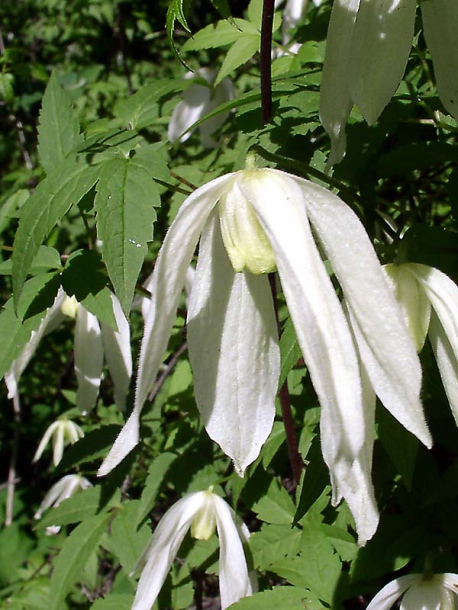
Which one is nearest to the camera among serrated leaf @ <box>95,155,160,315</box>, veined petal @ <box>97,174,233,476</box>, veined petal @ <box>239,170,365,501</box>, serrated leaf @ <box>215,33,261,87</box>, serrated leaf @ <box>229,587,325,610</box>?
veined petal @ <box>239,170,365,501</box>

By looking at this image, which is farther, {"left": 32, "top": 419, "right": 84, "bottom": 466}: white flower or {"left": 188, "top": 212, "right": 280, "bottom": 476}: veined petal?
{"left": 32, "top": 419, "right": 84, "bottom": 466}: white flower

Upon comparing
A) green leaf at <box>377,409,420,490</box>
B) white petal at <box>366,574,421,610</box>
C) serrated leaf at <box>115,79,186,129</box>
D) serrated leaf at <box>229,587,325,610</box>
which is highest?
serrated leaf at <box>115,79,186,129</box>

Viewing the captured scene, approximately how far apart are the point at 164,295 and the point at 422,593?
627 mm

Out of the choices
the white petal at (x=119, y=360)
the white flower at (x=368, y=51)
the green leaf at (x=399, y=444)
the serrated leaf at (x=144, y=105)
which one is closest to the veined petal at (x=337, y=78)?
the white flower at (x=368, y=51)

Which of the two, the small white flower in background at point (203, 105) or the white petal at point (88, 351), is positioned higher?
the small white flower in background at point (203, 105)

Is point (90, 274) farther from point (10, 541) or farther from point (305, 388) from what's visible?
point (10, 541)

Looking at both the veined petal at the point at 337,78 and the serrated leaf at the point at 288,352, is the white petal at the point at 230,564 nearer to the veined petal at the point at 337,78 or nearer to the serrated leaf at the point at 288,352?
the serrated leaf at the point at 288,352

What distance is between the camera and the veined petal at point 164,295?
724 millimetres

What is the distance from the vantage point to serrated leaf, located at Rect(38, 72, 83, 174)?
1312mm

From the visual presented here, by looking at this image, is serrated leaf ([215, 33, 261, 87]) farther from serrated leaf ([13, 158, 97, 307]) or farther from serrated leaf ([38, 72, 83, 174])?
serrated leaf ([13, 158, 97, 307])

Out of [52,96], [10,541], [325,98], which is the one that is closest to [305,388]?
[325,98]

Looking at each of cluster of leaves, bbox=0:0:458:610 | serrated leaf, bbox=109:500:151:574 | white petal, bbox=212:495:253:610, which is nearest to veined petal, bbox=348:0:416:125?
cluster of leaves, bbox=0:0:458:610

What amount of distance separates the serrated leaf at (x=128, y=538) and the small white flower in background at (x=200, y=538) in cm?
13

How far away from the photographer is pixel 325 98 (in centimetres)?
90
